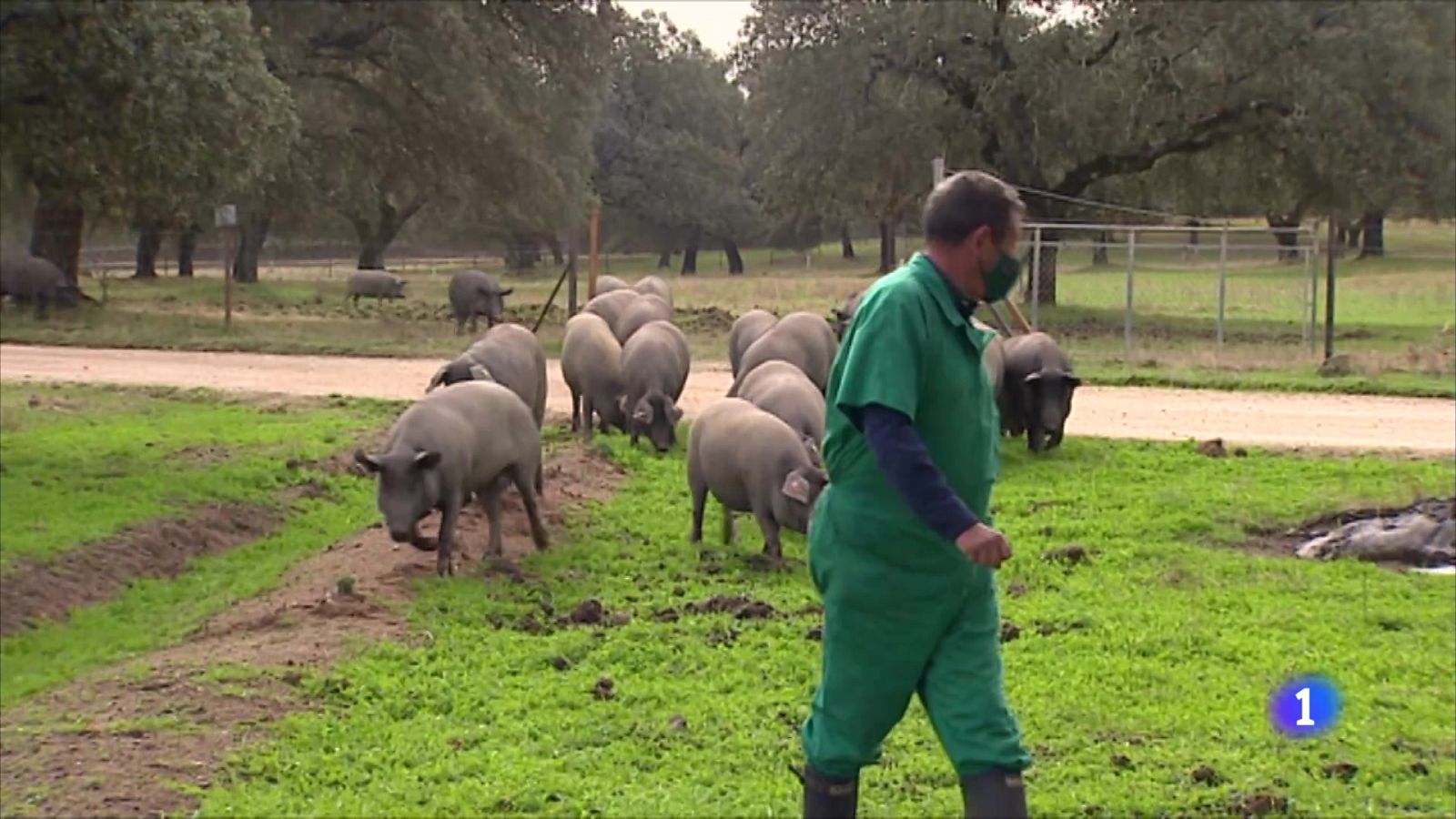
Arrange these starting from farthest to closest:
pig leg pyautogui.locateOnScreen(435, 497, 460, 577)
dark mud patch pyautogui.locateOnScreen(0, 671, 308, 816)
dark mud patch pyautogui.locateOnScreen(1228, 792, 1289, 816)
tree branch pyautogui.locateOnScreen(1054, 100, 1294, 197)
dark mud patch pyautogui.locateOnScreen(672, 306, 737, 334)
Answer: tree branch pyautogui.locateOnScreen(1054, 100, 1294, 197) < dark mud patch pyautogui.locateOnScreen(672, 306, 737, 334) < pig leg pyautogui.locateOnScreen(435, 497, 460, 577) < dark mud patch pyautogui.locateOnScreen(0, 671, 308, 816) < dark mud patch pyautogui.locateOnScreen(1228, 792, 1289, 816)

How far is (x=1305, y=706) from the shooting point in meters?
7.75

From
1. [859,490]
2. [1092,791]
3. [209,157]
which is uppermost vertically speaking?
[209,157]

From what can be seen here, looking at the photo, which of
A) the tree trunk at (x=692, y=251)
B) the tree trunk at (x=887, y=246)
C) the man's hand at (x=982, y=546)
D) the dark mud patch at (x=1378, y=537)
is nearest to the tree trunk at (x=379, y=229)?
the tree trunk at (x=887, y=246)

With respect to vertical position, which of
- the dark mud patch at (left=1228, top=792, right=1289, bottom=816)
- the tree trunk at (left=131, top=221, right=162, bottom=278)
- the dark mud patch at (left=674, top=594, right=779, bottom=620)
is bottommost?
the dark mud patch at (left=1228, top=792, right=1289, bottom=816)

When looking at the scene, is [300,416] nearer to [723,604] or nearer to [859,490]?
[723,604]

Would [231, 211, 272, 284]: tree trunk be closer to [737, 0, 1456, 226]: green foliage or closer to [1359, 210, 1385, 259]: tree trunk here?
[737, 0, 1456, 226]: green foliage

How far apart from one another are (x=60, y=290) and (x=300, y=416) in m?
14.8

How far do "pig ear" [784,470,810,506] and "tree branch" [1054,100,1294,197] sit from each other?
23399mm

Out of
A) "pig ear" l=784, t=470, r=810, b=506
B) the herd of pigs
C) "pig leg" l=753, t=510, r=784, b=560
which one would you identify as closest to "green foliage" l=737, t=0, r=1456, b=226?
the herd of pigs

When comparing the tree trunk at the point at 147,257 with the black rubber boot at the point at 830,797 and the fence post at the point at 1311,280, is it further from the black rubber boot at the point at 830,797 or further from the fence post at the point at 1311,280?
the black rubber boot at the point at 830,797

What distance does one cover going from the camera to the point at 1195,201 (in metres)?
37.2

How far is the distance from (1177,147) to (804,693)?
89.7 ft

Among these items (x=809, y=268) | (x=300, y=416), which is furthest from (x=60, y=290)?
(x=809, y=268)

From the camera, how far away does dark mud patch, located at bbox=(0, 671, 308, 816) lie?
22.3 ft
